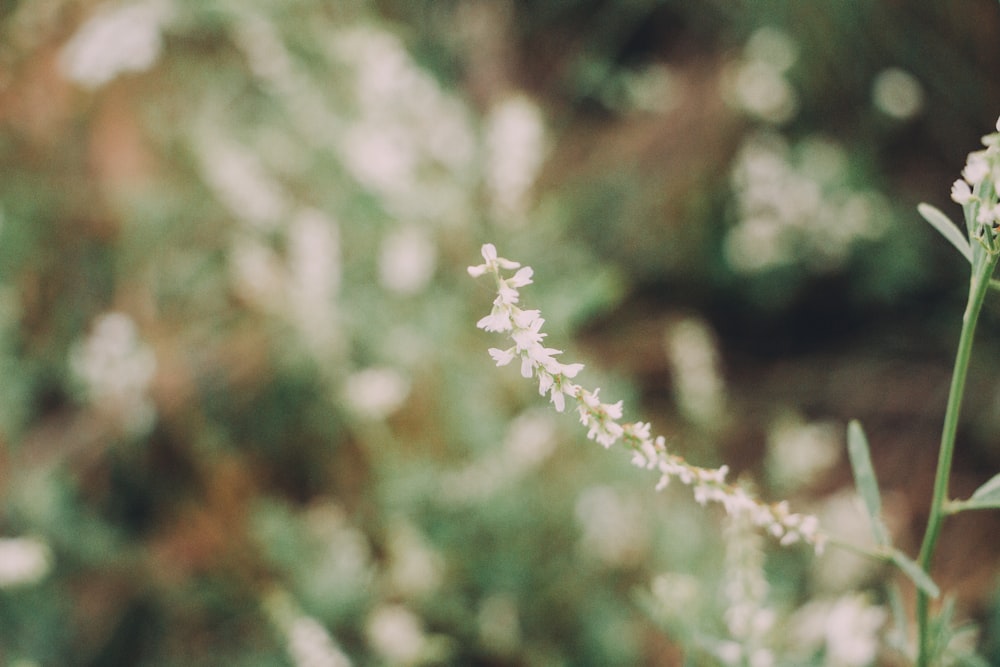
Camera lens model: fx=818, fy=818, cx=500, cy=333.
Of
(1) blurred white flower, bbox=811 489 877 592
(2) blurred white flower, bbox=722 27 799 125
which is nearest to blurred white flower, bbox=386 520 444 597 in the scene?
(1) blurred white flower, bbox=811 489 877 592

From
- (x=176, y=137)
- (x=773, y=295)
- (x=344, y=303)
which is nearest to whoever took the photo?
(x=344, y=303)

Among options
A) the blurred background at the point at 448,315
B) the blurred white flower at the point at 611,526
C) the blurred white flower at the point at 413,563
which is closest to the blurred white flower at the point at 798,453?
the blurred background at the point at 448,315

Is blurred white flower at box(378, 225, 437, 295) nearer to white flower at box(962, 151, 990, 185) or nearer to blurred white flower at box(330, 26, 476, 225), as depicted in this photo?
blurred white flower at box(330, 26, 476, 225)

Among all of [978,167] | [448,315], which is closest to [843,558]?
[448,315]

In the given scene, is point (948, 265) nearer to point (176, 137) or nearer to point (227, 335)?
point (227, 335)

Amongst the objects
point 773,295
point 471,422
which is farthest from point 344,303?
point 773,295

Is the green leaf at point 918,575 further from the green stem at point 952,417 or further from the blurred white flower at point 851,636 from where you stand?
the blurred white flower at point 851,636
